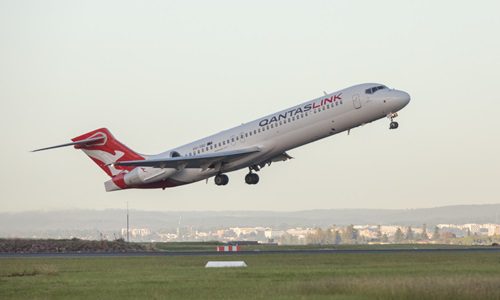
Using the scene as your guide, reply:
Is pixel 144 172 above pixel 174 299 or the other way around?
above

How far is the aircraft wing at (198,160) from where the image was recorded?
63.7m

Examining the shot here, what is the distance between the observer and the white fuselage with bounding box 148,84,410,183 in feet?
192

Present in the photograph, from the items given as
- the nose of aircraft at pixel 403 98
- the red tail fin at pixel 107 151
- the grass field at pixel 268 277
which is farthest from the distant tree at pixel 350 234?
the grass field at pixel 268 277

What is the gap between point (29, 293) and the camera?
33.2 meters

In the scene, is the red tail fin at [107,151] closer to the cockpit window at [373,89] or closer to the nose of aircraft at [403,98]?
the cockpit window at [373,89]

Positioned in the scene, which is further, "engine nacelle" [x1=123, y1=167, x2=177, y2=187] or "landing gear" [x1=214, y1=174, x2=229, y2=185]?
"engine nacelle" [x1=123, y1=167, x2=177, y2=187]

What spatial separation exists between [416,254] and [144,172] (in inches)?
998

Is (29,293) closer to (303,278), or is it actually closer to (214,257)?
(303,278)

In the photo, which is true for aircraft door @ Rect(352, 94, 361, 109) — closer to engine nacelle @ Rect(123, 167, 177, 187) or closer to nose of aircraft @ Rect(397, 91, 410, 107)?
nose of aircraft @ Rect(397, 91, 410, 107)

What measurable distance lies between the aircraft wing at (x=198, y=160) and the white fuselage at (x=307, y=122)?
555 millimetres

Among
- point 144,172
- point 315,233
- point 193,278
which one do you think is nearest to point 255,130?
point 144,172

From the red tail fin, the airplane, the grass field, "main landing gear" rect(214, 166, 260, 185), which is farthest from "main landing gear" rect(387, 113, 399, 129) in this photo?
the red tail fin

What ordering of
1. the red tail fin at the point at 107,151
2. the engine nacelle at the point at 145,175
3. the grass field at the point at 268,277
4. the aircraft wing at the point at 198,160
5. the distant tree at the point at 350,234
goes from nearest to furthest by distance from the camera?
the grass field at the point at 268,277, the aircraft wing at the point at 198,160, the engine nacelle at the point at 145,175, the red tail fin at the point at 107,151, the distant tree at the point at 350,234

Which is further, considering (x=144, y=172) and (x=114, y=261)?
(x=144, y=172)
